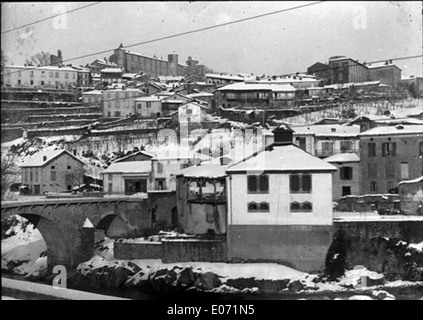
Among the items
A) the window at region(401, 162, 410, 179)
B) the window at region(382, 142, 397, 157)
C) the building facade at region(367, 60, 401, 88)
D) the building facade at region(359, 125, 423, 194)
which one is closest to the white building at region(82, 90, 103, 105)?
the building facade at region(367, 60, 401, 88)

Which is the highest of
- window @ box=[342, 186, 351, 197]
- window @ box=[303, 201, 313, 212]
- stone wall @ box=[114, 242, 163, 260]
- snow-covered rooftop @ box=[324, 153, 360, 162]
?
snow-covered rooftop @ box=[324, 153, 360, 162]

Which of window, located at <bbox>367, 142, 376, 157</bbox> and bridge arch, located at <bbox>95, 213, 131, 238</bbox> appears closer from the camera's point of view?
bridge arch, located at <bbox>95, 213, 131, 238</bbox>

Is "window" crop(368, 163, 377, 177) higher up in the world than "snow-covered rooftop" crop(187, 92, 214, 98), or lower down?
lower down

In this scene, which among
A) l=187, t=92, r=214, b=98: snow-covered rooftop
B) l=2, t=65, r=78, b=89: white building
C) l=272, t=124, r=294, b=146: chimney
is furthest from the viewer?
l=272, t=124, r=294, b=146: chimney

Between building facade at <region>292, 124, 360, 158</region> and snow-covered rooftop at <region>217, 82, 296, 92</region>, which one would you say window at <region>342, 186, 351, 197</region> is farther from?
snow-covered rooftop at <region>217, 82, 296, 92</region>

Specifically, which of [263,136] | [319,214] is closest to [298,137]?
[263,136]

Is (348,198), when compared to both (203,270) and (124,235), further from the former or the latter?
(124,235)

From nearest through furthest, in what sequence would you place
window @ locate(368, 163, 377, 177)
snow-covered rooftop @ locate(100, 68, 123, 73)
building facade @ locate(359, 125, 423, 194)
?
snow-covered rooftop @ locate(100, 68, 123, 73) < building facade @ locate(359, 125, 423, 194) < window @ locate(368, 163, 377, 177)
